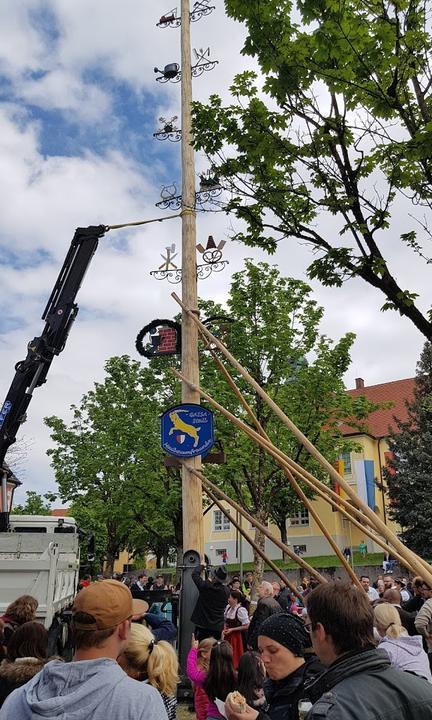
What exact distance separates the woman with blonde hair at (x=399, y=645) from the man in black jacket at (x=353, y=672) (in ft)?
7.61

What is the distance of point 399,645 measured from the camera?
4570mm

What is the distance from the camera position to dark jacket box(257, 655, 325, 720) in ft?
9.46

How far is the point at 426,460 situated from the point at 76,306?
930 inches

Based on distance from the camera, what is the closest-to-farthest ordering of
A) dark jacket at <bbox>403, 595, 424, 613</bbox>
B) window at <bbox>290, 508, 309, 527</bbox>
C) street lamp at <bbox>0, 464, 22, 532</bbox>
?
dark jacket at <bbox>403, 595, 424, 613</bbox>
street lamp at <bbox>0, 464, 22, 532</bbox>
window at <bbox>290, 508, 309, 527</bbox>

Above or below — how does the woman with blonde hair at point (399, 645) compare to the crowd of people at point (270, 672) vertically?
below

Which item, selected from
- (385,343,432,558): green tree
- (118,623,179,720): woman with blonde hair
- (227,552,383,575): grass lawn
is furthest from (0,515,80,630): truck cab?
(227,552,383,575): grass lawn

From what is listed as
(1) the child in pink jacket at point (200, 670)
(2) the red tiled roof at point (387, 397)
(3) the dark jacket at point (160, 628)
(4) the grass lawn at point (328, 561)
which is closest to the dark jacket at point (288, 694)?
(1) the child in pink jacket at point (200, 670)

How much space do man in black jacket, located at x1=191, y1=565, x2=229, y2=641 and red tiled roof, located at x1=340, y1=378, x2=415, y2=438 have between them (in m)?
43.1

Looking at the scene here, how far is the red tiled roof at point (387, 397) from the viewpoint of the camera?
50656 mm

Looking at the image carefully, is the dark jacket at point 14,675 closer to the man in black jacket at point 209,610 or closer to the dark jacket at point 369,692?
the dark jacket at point 369,692

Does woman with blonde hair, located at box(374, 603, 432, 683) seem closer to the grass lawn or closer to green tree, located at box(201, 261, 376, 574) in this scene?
green tree, located at box(201, 261, 376, 574)

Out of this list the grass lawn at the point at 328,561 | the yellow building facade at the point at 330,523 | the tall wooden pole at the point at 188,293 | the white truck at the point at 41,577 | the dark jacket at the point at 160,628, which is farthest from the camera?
the yellow building facade at the point at 330,523

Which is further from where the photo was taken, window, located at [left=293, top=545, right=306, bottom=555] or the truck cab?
window, located at [left=293, top=545, right=306, bottom=555]

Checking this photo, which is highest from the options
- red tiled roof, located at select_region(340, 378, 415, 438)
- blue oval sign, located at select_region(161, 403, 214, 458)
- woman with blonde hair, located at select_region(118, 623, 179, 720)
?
red tiled roof, located at select_region(340, 378, 415, 438)
